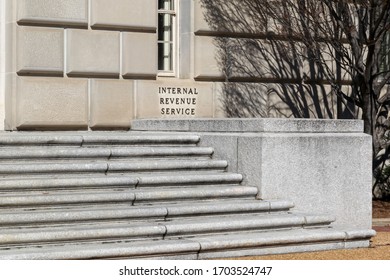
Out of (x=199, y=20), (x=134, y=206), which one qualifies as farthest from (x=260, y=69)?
(x=134, y=206)

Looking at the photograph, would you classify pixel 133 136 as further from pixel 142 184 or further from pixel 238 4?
pixel 238 4

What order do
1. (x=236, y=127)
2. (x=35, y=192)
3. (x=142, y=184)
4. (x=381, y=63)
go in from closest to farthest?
(x=35, y=192) → (x=142, y=184) → (x=236, y=127) → (x=381, y=63)

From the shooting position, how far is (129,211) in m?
12.7

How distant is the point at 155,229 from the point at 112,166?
189 cm

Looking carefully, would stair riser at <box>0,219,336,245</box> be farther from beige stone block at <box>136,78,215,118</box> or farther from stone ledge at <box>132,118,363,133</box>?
beige stone block at <box>136,78,215,118</box>

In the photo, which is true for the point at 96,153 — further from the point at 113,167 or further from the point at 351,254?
the point at 351,254

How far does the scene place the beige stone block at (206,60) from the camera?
18578 millimetres

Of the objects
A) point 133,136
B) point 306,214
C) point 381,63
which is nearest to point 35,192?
point 133,136

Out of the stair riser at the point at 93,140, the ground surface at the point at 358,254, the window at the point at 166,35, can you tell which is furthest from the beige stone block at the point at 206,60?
the ground surface at the point at 358,254

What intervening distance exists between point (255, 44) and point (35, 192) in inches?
303

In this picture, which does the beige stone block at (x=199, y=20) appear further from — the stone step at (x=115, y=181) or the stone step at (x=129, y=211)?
the stone step at (x=129, y=211)

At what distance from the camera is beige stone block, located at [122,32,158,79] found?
58.1 ft

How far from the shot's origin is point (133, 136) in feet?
49.6

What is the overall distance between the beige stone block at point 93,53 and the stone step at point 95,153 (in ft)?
9.58
